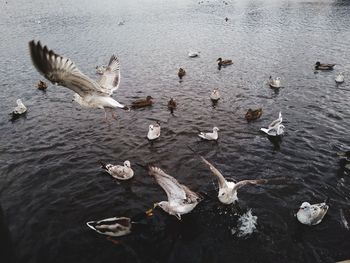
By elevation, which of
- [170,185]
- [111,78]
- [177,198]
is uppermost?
[111,78]

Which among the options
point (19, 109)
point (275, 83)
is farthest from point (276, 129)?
point (19, 109)

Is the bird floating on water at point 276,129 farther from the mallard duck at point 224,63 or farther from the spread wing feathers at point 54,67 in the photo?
the mallard duck at point 224,63

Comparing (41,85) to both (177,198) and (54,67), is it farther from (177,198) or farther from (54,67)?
(177,198)

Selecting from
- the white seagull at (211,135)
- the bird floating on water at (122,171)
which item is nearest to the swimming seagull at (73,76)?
the bird floating on water at (122,171)

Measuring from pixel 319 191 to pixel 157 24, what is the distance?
50.0m

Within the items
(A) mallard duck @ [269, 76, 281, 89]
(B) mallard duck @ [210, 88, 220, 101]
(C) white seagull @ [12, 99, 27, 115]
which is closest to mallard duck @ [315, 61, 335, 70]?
(A) mallard duck @ [269, 76, 281, 89]

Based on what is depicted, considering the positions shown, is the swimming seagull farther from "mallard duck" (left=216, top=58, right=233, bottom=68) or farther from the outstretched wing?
"mallard duck" (left=216, top=58, right=233, bottom=68)

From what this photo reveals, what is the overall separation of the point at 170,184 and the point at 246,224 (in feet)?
11.3

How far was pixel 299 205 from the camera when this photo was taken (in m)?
13.4

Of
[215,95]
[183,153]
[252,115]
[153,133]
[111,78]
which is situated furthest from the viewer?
[215,95]

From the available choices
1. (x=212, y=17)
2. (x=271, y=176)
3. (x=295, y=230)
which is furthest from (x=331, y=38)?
(x=295, y=230)

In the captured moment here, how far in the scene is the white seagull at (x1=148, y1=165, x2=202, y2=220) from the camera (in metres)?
11.4

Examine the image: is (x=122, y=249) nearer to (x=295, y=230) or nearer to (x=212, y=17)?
(x=295, y=230)

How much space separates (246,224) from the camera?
12320 millimetres
